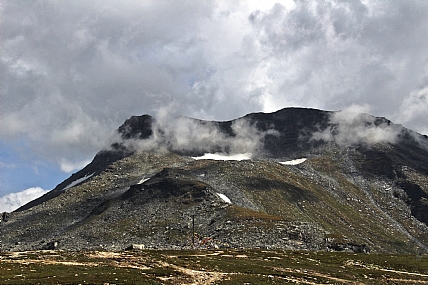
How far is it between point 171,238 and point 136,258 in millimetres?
69285

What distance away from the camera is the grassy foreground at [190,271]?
62.2 meters

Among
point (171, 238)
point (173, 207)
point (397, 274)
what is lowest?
point (397, 274)

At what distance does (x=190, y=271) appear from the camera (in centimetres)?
7438

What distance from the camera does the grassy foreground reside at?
204 feet

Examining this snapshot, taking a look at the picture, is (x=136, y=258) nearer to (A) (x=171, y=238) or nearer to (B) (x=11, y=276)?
(B) (x=11, y=276)

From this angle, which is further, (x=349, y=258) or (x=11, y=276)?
(x=349, y=258)

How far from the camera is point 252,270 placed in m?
79.2

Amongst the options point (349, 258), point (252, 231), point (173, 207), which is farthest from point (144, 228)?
point (349, 258)

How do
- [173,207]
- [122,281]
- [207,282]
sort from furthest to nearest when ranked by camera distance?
[173,207] < [207,282] < [122,281]

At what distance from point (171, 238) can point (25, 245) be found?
6710 cm

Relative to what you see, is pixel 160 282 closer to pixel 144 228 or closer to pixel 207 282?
pixel 207 282

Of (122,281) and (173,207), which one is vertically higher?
(173,207)

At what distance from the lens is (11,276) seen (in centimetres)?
6103

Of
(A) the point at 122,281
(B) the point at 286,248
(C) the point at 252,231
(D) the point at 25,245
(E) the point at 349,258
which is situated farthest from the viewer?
(D) the point at 25,245
